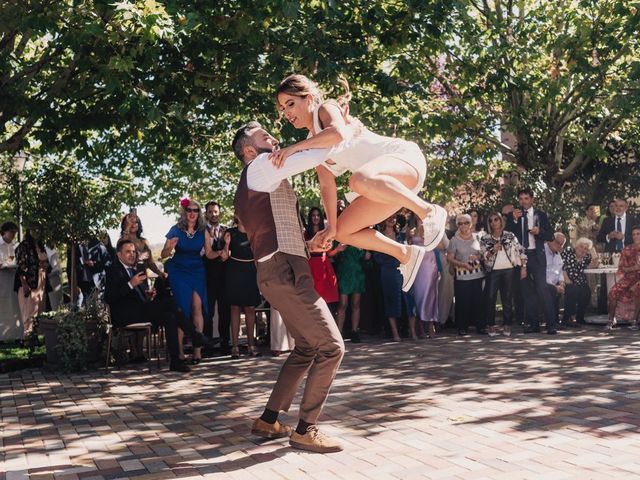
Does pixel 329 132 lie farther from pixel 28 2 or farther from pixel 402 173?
pixel 28 2

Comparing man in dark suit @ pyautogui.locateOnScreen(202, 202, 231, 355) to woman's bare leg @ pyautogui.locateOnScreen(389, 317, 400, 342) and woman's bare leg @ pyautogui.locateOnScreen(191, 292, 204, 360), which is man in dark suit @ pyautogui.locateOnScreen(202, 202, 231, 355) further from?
woman's bare leg @ pyautogui.locateOnScreen(389, 317, 400, 342)

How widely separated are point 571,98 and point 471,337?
26.2ft

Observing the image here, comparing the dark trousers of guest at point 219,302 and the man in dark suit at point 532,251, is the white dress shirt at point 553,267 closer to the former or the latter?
the man in dark suit at point 532,251

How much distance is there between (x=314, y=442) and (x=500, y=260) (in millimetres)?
8024

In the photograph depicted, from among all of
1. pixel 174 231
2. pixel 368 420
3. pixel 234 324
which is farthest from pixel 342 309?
pixel 368 420

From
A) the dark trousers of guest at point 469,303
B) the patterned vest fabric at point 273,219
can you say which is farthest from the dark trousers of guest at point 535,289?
the patterned vest fabric at point 273,219

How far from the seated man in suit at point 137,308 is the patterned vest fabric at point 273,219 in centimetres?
517

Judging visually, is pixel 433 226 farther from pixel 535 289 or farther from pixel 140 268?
pixel 535 289

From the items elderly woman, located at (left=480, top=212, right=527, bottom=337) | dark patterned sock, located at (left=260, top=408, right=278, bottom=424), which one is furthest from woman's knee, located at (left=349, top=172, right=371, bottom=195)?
elderly woman, located at (left=480, top=212, right=527, bottom=337)

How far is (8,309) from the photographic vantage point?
545 inches

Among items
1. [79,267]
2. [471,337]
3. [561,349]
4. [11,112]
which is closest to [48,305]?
[79,267]

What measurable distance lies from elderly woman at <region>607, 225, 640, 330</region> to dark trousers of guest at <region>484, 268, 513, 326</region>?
1828 mm

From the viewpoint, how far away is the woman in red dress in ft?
37.9

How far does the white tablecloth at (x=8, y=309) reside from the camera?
13828 mm
